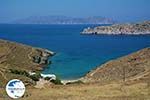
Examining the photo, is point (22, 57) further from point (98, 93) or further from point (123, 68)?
point (98, 93)

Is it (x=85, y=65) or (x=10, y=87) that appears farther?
(x=85, y=65)

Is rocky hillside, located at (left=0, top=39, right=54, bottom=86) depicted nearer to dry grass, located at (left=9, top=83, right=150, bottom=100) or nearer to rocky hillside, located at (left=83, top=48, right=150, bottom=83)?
rocky hillside, located at (left=83, top=48, right=150, bottom=83)

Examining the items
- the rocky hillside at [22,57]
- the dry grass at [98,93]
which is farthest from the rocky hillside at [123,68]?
the rocky hillside at [22,57]

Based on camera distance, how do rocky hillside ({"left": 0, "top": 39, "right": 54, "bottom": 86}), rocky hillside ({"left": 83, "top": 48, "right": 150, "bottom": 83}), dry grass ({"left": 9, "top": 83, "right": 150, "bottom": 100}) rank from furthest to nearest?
1. rocky hillside ({"left": 0, "top": 39, "right": 54, "bottom": 86})
2. rocky hillside ({"left": 83, "top": 48, "right": 150, "bottom": 83})
3. dry grass ({"left": 9, "top": 83, "right": 150, "bottom": 100})

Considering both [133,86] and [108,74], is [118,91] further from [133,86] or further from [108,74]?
[108,74]

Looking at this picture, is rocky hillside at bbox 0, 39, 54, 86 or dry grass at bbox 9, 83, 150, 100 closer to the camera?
dry grass at bbox 9, 83, 150, 100

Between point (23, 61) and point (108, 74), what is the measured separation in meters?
54.6

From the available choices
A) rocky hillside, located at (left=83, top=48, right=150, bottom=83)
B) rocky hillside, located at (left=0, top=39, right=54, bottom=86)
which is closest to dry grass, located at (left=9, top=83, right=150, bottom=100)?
rocky hillside, located at (left=83, top=48, right=150, bottom=83)

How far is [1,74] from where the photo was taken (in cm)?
5888

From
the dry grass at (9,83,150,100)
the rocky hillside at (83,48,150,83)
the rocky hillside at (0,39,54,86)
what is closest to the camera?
the dry grass at (9,83,150,100)

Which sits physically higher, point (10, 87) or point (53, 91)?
point (10, 87)

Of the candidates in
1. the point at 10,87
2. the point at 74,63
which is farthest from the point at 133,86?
the point at 74,63

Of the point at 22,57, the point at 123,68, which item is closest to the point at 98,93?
the point at 123,68

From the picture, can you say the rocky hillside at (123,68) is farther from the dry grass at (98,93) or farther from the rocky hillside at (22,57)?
the rocky hillside at (22,57)
